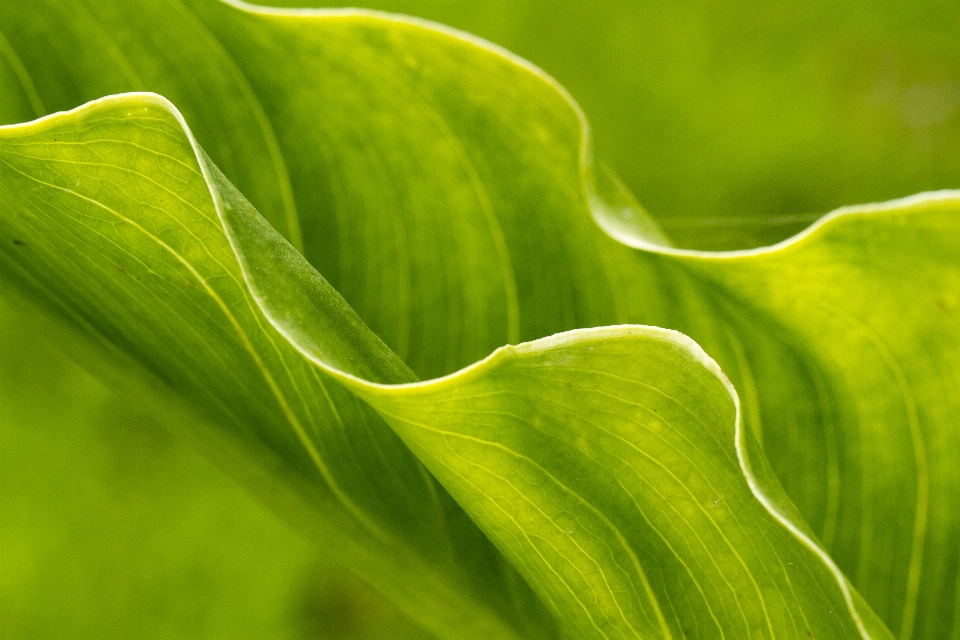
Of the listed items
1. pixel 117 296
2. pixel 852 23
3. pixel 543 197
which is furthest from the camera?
pixel 852 23

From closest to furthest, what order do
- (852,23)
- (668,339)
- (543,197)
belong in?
(668,339), (543,197), (852,23)

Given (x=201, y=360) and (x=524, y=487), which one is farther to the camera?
(x=201, y=360)

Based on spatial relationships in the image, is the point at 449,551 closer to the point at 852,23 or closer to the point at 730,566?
the point at 730,566

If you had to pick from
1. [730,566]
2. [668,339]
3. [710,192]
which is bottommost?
[710,192]

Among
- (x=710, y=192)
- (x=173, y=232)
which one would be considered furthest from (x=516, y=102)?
(x=710, y=192)

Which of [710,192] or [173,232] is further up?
[173,232]

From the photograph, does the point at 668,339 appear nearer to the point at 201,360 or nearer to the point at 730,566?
the point at 730,566
